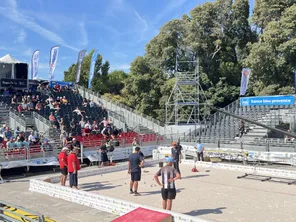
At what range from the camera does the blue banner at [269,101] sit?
2697 cm

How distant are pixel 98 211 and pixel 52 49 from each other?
1101 inches

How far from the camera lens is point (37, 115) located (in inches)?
1000

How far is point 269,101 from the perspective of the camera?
1099 inches

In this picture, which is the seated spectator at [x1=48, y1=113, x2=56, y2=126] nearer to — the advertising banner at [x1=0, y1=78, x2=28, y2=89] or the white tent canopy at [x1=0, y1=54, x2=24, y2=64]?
the advertising banner at [x1=0, y1=78, x2=28, y2=89]

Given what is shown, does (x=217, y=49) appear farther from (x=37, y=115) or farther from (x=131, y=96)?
(x=37, y=115)

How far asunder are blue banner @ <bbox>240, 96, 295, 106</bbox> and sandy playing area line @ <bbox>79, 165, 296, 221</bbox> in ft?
43.2

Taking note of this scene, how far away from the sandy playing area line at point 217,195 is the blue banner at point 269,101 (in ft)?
43.2

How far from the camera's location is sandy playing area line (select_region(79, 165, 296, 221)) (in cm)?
947

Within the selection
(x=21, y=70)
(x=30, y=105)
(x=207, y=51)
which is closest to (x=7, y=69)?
(x=21, y=70)

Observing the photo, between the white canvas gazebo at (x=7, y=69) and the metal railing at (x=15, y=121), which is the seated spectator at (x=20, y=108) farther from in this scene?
the white canvas gazebo at (x=7, y=69)

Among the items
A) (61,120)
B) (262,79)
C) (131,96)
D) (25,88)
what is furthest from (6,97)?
(262,79)

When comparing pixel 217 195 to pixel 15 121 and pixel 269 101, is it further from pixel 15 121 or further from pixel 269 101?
pixel 269 101

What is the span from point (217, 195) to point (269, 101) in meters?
18.3

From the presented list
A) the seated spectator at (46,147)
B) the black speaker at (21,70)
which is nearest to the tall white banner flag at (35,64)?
the black speaker at (21,70)
